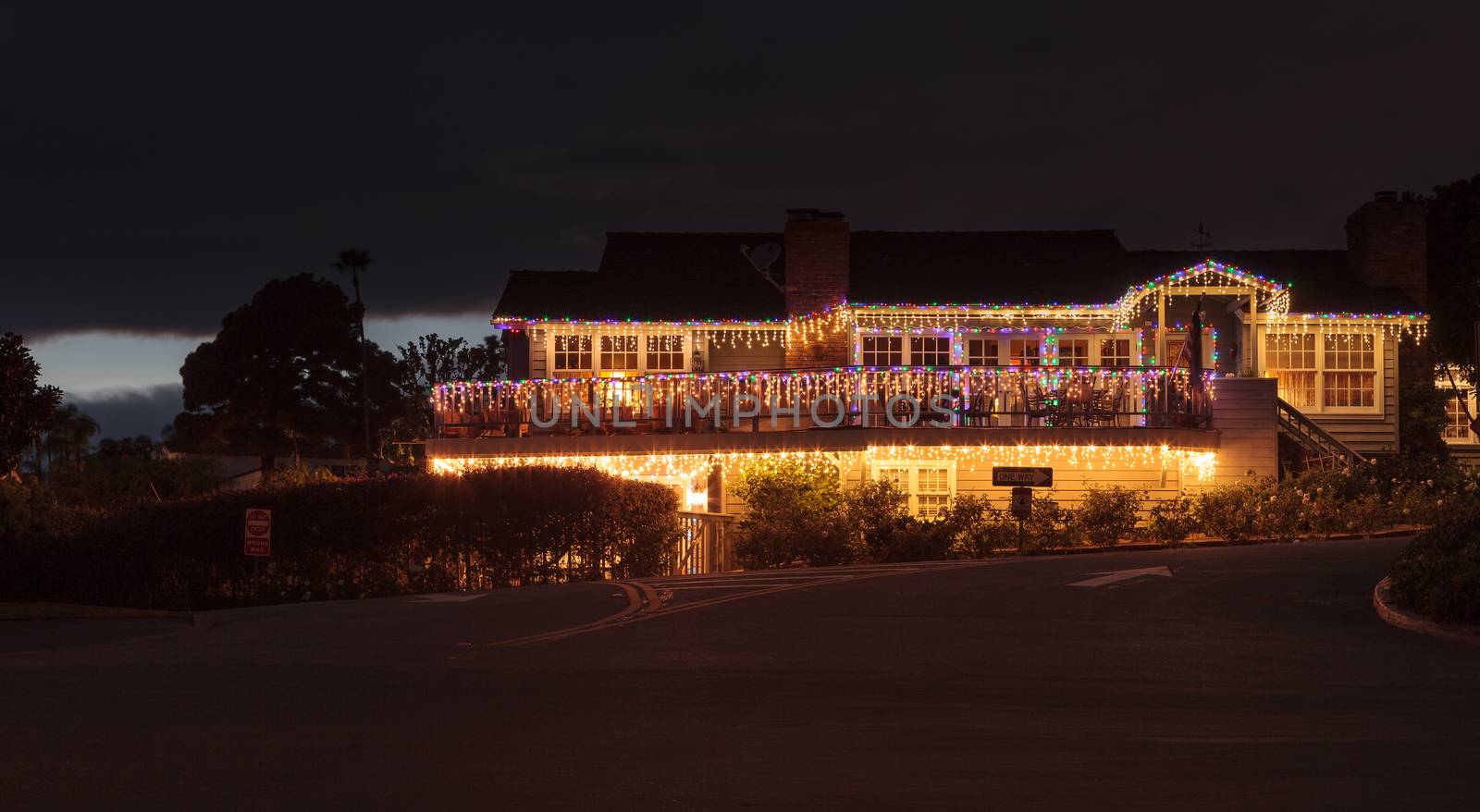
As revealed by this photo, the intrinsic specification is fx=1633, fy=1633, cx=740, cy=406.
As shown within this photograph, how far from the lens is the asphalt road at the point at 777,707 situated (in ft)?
26.6

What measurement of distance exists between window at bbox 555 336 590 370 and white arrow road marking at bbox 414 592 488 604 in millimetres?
12635

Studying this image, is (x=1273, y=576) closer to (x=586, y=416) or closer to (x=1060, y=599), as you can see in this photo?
(x=1060, y=599)

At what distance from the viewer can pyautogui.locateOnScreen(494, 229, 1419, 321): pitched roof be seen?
3225 centimetres

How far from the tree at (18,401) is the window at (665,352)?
12.4 m

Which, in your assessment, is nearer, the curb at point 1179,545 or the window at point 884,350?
the curb at point 1179,545

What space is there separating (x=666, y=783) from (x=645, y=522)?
15392 millimetres

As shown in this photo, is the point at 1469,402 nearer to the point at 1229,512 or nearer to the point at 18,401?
the point at 1229,512

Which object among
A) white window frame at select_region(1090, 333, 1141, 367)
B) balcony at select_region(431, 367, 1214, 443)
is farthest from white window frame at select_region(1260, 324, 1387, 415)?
balcony at select_region(431, 367, 1214, 443)

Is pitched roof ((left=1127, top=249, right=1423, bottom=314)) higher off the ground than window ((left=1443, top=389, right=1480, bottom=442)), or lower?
higher

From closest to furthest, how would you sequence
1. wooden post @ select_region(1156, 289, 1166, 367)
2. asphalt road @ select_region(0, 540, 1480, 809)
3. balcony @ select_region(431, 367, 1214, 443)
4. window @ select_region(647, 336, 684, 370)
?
asphalt road @ select_region(0, 540, 1480, 809), balcony @ select_region(431, 367, 1214, 443), wooden post @ select_region(1156, 289, 1166, 367), window @ select_region(647, 336, 684, 370)

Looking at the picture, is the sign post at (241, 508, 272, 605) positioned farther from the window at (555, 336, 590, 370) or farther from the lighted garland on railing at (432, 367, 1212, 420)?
the window at (555, 336, 590, 370)

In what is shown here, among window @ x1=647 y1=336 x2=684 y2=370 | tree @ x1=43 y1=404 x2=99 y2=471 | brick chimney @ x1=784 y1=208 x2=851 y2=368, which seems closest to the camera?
brick chimney @ x1=784 y1=208 x2=851 y2=368

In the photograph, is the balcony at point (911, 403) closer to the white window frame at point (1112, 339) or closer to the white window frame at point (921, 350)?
the white window frame at point (1112, 339)

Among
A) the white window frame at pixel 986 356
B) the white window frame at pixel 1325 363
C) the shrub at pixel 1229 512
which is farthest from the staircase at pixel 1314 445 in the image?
the white window frame at pixel 986 356
